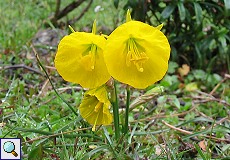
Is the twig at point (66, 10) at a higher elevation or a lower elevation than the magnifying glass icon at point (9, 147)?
lower

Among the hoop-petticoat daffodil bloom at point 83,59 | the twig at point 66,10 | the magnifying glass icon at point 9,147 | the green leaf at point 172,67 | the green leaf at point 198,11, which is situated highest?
the hoop-petticoat daffodil bloom at point 83,59

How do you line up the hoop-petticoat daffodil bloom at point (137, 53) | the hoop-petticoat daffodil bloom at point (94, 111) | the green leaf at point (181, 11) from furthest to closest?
the green leaf at point (181, 11) < the hoop-petticoat daffodil bloom at point (94, 111) < the hoop-petticoat daffodil bloom at point (137, 53)

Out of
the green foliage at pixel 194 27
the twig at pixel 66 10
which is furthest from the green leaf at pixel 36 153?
the twig at pixel 66 10

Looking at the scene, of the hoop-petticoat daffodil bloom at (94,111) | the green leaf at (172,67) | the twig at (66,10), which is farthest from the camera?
the twig at (66,10)

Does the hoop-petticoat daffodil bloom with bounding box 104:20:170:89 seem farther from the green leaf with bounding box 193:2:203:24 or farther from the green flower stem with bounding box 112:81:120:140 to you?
the green leaf with bounding box 193:2:203:24

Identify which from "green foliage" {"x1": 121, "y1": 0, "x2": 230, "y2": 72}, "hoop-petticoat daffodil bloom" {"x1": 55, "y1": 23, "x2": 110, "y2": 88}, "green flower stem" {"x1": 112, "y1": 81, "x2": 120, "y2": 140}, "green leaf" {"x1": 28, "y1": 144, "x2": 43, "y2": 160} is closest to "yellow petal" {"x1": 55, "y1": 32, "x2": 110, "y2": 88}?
"hoop-petticoat daffodil bloom" {"x1": 55, "y1": 23, "x2": 110, "y2": 88}

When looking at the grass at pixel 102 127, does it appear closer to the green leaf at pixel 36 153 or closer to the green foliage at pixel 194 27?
the green leaf at pixel 36 153

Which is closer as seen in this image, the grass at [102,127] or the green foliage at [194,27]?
the grass at [102,127]
